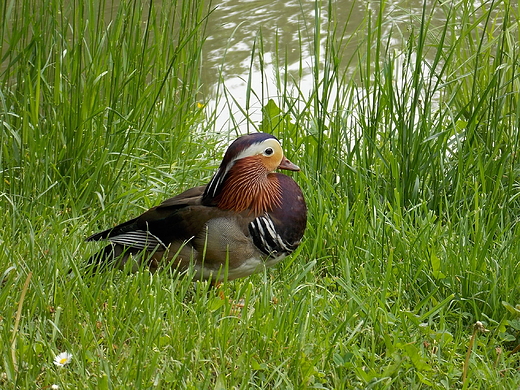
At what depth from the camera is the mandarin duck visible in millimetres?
3340

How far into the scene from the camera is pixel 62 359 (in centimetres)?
250

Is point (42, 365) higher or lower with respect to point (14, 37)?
lower

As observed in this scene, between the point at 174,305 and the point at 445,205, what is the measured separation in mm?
1672

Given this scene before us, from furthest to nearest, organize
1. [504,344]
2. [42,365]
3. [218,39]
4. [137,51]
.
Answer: [218,39]
[137,51]
[504,344]
[42,365]

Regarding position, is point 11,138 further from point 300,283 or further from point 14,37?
point 300,283

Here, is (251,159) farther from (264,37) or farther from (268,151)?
(264,37)

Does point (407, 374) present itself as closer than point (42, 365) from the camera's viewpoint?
No

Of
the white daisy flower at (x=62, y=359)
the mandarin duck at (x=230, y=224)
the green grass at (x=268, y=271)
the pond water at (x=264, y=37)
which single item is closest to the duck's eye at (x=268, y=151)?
the mandarin duck at (x=230, y=224)

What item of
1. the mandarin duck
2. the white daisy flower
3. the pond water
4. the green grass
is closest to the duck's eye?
the mandarin duck

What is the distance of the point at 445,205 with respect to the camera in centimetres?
397

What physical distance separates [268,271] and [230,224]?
0.38 metres

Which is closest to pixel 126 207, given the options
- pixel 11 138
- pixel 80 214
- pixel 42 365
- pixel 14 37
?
pixel 80 214

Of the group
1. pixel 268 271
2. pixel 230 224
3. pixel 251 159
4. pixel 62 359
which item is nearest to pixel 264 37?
pixel 251 159

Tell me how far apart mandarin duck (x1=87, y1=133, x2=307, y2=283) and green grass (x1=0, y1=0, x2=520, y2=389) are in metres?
0.13
